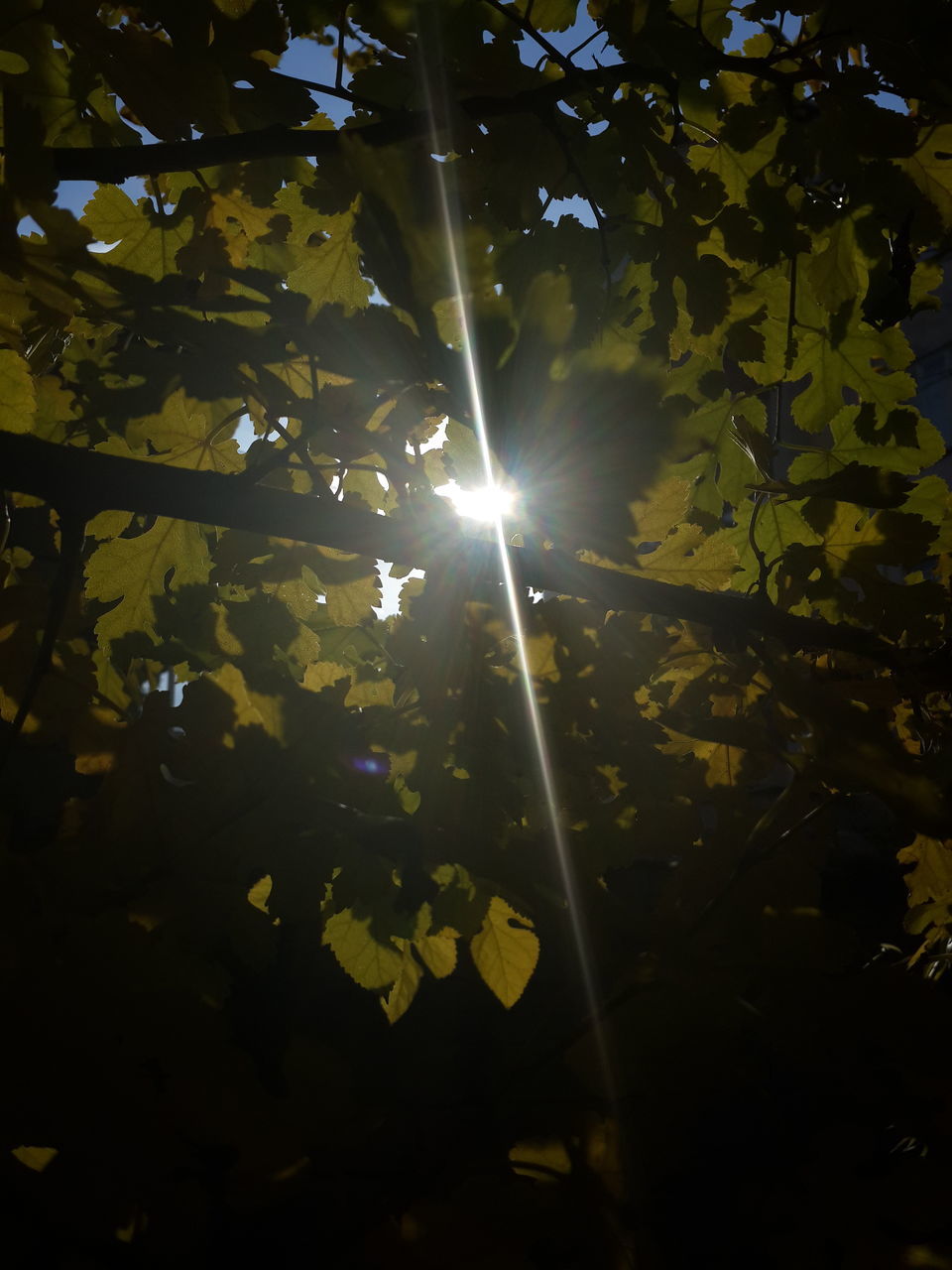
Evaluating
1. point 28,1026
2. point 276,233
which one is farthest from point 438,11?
point 28,1026

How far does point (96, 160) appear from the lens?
1.29m

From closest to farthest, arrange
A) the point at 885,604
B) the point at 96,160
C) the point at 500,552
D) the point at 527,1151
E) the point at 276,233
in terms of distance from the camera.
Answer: the point at 527,1151 < the point at 500,552 < the point at 96,160 < the point at 885,604 < the point at 276,233

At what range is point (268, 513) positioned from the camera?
3.67 ft

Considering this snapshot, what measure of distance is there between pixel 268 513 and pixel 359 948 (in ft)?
2.16

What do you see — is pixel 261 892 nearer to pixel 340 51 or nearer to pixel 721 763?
pixel 721 763

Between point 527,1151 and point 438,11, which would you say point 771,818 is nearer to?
point 527,1151

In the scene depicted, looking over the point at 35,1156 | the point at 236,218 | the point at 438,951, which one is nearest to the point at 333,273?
the point at 236,218

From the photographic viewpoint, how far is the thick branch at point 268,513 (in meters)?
1.12

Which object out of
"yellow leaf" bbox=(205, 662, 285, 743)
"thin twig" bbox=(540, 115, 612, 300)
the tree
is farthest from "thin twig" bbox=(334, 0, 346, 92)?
"yellow leaf" bbox=(205, 662, 285, 743)

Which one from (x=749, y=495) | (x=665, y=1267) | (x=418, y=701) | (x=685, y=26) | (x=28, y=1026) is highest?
(x=685, y=26)

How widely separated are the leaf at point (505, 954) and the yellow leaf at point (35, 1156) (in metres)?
0.61

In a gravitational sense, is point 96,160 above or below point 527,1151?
above

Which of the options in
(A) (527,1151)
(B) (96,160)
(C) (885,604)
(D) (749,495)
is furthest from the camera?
(D) (749,495)

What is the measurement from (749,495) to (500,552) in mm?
885
